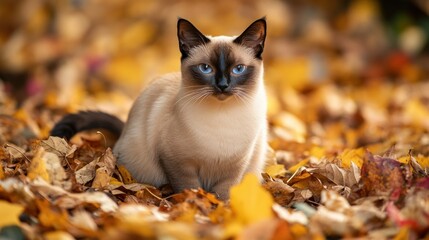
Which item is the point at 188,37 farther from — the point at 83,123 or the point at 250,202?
the point at 250,202

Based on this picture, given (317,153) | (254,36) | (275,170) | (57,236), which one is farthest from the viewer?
(317,153)

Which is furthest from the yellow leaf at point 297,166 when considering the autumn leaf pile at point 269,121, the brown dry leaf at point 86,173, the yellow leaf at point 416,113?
the yellow leaf at point 416,113

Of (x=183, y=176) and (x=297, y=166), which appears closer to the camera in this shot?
(x=183, y=176)

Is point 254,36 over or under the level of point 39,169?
over

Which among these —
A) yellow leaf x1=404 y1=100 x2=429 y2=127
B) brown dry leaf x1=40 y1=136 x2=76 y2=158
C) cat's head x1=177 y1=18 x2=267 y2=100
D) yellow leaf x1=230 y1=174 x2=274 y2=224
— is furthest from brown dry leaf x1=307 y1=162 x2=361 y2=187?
yellow leaf x1=404 y1=100 x2=429 y2=127

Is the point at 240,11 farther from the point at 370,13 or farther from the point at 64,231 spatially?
the point at 64,231

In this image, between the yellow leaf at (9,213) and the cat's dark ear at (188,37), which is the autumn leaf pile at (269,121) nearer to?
the yellow leaf at (9,213)

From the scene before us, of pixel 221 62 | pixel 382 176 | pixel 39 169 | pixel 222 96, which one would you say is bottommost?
pixel 382 176

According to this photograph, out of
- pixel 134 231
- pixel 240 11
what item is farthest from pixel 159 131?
pixel 240 11

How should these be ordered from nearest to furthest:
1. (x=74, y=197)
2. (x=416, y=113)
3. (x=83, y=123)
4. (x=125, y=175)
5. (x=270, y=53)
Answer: (x=74, y=197), (x=125, y=175), (x=83, y=123), (x=416, y=113), (x=270, y=53)

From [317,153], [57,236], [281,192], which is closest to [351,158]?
[317,153]
